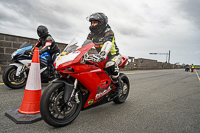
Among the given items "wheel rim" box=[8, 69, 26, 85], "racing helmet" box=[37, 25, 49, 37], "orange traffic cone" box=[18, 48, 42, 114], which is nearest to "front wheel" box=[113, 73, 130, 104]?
"orange traffic cone" box=[18, 48, 42, 114]

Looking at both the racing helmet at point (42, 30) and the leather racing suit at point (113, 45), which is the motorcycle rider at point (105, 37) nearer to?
the leather racing suit at point (113, 45)

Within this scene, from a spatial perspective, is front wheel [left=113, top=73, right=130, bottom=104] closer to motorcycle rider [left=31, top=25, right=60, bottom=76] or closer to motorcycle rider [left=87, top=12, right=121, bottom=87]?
motorcycle rider [left=87, top=12, right=121, bottom=87]

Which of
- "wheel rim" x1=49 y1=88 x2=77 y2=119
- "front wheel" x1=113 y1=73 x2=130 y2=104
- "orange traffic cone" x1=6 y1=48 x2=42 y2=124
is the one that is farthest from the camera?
"front wheel" x1=113 y1=73 x2=130 y2=104

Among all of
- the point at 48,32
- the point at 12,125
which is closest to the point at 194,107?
the point at 12,125

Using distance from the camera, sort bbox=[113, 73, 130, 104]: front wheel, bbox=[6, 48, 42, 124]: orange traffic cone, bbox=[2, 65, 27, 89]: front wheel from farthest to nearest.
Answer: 1. bbox=[2, 65, 27, 89]: front wheel
2. bbox=[113, 73, 130, 104]: front wheel
3. bbox=[6, 48, 42, 124]: orange traffic cone

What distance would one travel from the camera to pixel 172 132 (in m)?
2.32

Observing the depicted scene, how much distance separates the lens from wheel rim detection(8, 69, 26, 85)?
4.50 m

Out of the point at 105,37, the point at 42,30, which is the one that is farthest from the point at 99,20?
the point at 42,30

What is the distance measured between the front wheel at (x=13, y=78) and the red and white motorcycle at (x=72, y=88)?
2786 millimetres

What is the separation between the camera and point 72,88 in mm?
2281

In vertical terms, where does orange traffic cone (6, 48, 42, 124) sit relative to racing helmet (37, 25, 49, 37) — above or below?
below

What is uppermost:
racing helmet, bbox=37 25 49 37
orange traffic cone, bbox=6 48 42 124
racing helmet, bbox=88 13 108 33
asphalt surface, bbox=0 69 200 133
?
racing helmet, bbox=37 25 49 37

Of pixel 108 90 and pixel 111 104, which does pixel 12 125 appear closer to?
pixel 108 90

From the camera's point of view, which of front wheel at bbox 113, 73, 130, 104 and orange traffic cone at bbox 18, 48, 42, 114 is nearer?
orange traffic cone at bbox 18, 48, 42, 114
